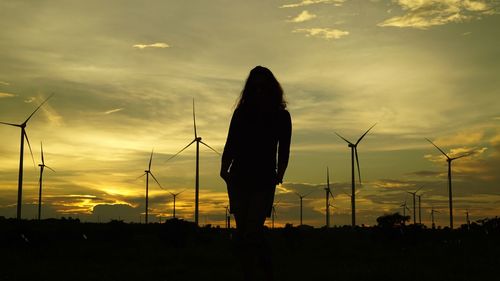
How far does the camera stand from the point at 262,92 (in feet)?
27.2

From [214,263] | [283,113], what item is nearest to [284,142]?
[283,113]

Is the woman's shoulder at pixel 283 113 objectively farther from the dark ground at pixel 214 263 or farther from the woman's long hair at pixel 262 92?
the dark ground at pixel 214 263

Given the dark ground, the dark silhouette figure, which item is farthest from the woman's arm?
the dark ground

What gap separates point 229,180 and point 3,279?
800 centimetres

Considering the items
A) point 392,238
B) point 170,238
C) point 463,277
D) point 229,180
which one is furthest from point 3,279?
point 392,238

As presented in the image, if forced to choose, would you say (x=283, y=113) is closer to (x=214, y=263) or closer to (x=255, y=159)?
(x=255, y=159)

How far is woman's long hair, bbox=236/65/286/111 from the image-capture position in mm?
8281

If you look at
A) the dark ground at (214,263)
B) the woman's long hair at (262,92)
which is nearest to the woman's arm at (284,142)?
the woman's long hair at (262,92)

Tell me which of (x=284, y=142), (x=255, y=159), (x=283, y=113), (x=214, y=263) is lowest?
(x=214, y=263)

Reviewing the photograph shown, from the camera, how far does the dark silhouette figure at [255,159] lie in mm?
7844

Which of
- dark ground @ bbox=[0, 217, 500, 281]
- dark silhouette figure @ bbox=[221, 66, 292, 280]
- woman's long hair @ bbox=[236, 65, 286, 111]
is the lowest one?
dark ground @ bbox=[0, 217, 500, 281]

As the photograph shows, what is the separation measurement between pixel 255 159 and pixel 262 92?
89 centimetres

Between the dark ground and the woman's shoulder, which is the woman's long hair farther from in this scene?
the dark ground

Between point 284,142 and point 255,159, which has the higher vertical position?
point 284,142
